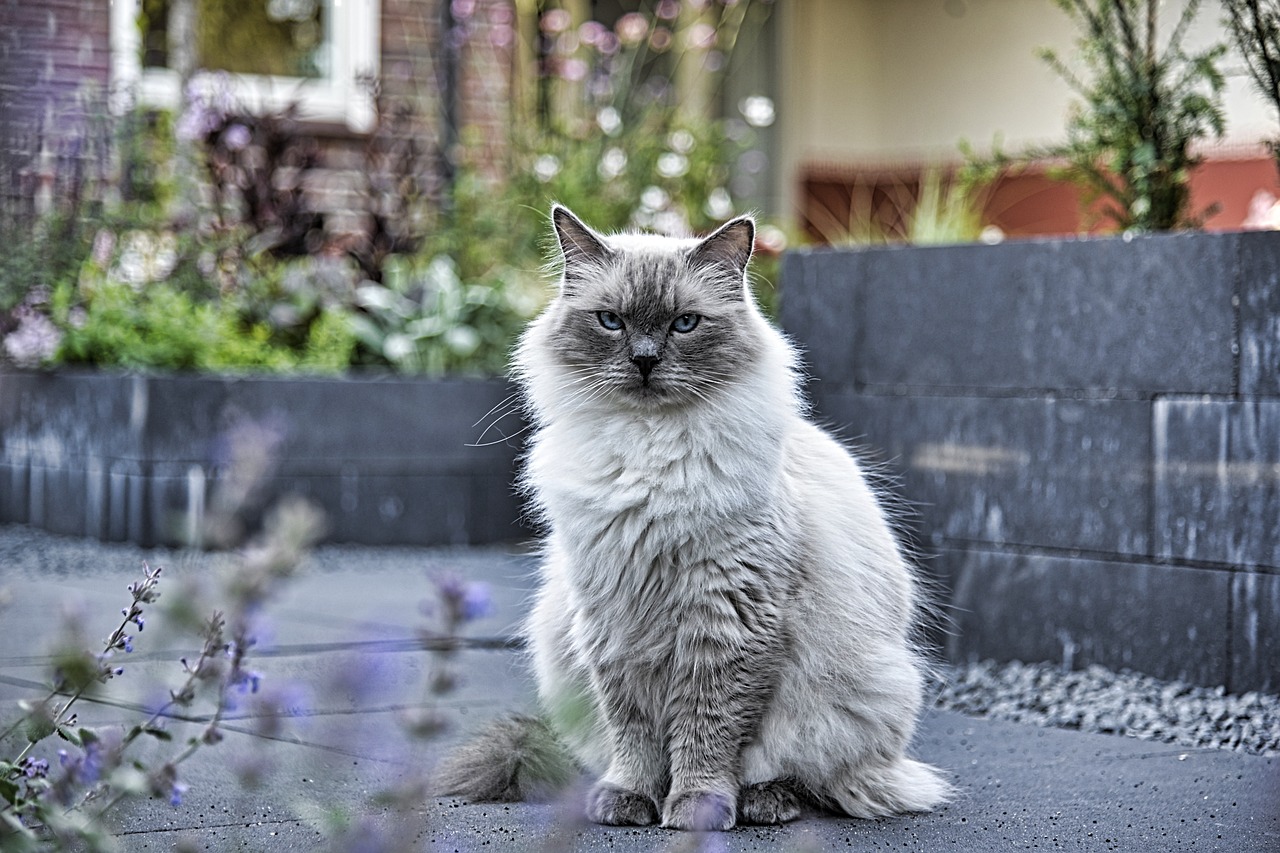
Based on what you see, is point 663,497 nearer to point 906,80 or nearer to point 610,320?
point 610,320

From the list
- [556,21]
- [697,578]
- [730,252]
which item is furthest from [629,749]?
[556,21]

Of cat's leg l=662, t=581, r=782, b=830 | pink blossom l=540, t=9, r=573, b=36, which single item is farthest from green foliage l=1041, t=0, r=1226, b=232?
pink blossom l=540, t=9, r=573, b=36

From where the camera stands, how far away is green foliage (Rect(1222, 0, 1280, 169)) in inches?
128

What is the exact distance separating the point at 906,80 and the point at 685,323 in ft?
26.6

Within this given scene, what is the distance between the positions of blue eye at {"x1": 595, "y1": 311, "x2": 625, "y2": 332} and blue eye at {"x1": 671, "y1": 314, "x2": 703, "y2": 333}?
0.32 ft

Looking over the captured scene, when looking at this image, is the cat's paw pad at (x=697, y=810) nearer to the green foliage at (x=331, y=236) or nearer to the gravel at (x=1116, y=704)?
the gravel at (x=1116, y=704)

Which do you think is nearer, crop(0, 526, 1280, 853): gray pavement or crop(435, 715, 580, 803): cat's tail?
crop(0, 526, 1280, 853): gray pavement

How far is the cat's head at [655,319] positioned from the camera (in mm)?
2348

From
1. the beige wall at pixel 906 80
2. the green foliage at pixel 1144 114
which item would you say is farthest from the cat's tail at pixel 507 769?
the beige wall at pixel 906 80

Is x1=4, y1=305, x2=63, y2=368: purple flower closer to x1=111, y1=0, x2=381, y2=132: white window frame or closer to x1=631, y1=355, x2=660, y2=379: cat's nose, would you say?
x1=111, y1=0, x2=381, y2=132: white window frame

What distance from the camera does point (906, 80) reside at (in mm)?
9875

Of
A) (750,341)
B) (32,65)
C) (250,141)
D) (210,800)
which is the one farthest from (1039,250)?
(250,141)

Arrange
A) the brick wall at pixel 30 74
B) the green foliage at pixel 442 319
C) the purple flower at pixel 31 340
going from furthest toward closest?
the green foliage at pixel 442 319, the purple flower at pixel 31 340, the brick wall at pixel 30 74

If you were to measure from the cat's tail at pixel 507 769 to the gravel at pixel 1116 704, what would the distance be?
103 cm
